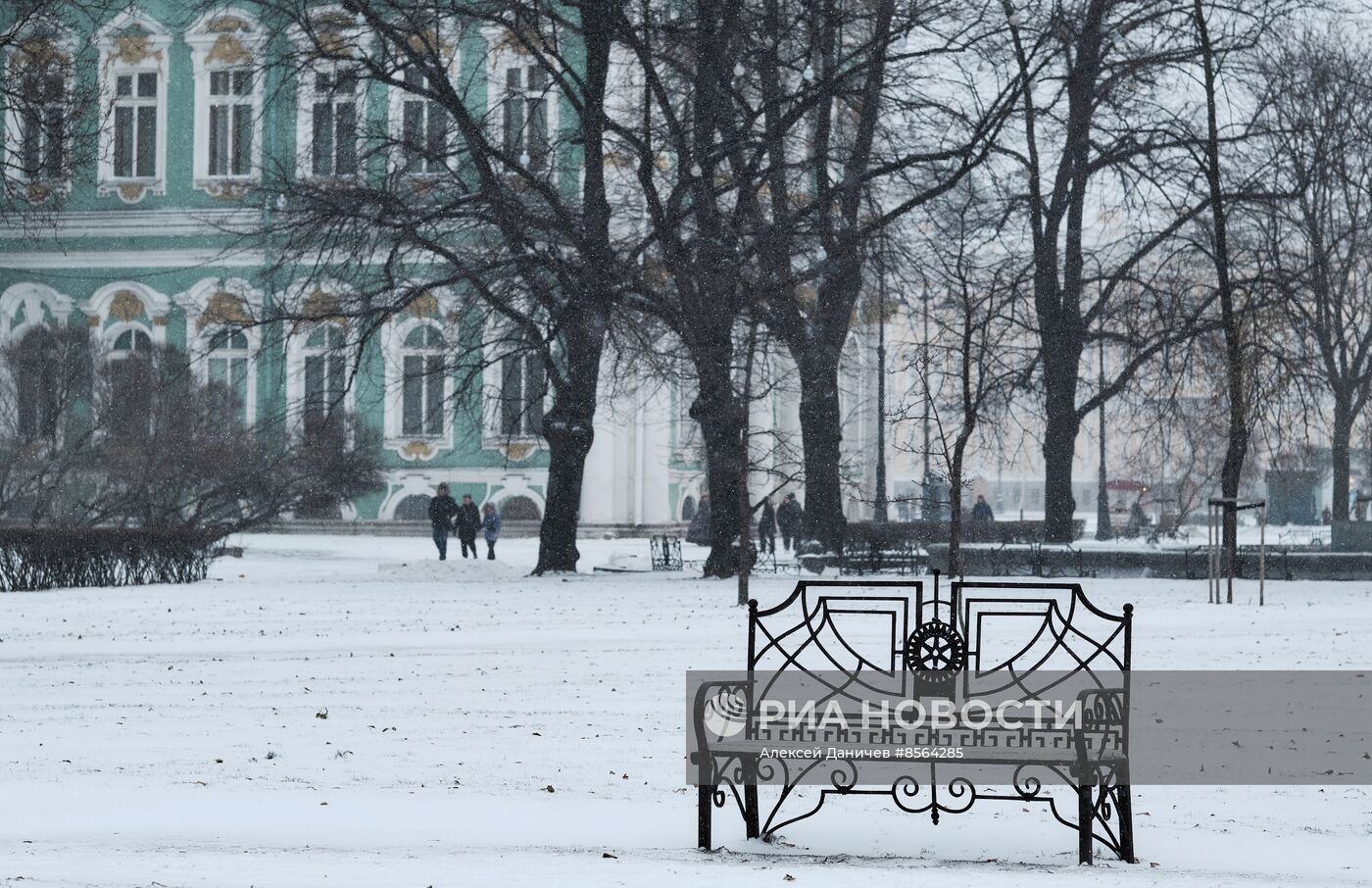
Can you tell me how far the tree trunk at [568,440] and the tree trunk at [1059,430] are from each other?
735 centimetres

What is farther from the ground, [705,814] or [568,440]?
[568,440]

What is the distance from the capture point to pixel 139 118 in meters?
46.3

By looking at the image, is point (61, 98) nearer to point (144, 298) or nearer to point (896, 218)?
point (896, 218)

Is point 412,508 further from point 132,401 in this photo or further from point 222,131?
point 132,401

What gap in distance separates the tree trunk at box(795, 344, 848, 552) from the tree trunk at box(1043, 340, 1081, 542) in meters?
3.73

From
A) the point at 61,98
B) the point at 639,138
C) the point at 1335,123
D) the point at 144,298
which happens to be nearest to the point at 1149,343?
the point at 1335,123

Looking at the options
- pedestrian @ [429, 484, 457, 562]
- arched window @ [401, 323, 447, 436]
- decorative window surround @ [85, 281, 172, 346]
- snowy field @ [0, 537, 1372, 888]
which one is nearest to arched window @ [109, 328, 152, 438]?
pedestrian @ [429, 484, 457, 562]

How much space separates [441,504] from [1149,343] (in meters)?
12.5

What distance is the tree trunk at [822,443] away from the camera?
27469mm

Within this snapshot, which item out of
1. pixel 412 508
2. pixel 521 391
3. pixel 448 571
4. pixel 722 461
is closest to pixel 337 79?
pixel 722 461

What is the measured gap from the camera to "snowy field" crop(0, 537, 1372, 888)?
7184 mm

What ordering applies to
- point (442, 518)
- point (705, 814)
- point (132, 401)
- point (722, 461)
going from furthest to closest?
point (442, 518), point (132, 401), point (722, 461), point (705, 814)

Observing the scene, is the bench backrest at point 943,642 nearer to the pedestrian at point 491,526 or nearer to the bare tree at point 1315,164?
the bare tree at point 1315,164

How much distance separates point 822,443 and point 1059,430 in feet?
15.3
